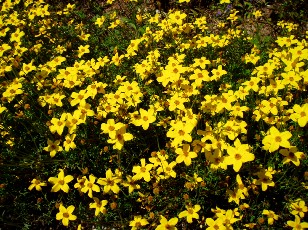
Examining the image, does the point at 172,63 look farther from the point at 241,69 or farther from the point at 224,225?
the point at 224,225

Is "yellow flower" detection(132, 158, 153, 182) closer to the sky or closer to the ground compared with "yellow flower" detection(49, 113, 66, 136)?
closer to the ground

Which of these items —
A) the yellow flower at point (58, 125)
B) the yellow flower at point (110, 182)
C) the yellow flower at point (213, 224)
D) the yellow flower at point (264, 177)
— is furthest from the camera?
the yellow flower at point (58, 125)

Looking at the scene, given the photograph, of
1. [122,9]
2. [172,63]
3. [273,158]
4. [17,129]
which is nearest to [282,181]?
[273,158]

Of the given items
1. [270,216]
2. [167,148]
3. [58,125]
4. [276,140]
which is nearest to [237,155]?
[276,140]

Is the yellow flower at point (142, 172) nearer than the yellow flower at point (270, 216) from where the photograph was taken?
No

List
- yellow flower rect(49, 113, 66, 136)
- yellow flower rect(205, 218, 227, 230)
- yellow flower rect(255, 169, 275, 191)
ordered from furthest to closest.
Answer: yellow flower rect(49, 113, 66, 136) → yellow flower rect(255, 169, 275, 191) → yellow flower rect(205, 218, 227, 230)

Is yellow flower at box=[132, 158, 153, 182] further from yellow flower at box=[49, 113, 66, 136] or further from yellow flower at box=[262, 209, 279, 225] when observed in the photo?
yellow flower at box=[262, 209, 279, 225]

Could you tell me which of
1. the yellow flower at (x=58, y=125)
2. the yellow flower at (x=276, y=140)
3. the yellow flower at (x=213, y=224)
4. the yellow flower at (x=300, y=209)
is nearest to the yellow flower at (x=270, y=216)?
the yellow flower at (x=300, y=209)

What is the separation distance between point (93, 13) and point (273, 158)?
16.4ft

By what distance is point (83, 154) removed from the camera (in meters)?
3.09

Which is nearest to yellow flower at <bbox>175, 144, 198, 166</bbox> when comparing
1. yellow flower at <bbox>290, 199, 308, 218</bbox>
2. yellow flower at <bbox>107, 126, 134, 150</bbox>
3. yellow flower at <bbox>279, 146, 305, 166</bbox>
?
yellow flower at <bbox>107, 126, 134, 150</bbox>

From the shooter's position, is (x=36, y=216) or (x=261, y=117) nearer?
(x=261, y=117)

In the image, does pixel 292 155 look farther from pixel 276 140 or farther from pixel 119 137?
pixel 119 137

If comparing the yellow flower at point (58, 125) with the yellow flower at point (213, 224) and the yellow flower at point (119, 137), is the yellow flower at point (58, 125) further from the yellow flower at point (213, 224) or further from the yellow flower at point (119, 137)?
the yellow flower at point (213, 224)
